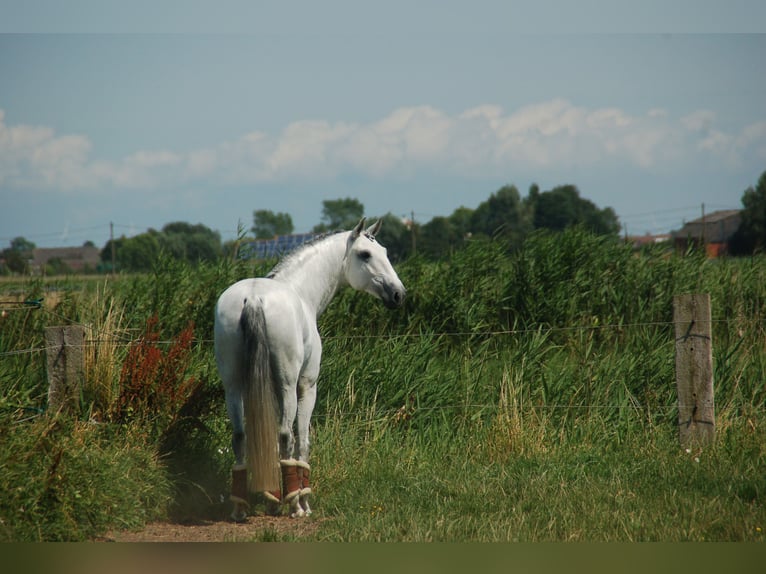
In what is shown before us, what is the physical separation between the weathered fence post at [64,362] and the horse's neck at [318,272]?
78.7 inches

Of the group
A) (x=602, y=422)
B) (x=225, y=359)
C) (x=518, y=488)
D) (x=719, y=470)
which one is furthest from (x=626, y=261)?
(x=225, y=359)

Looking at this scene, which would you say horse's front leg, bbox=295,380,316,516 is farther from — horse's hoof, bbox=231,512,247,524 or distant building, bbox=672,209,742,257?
distant building, bbox=672,209,742,257

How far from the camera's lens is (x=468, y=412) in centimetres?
788

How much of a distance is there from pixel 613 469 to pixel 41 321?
22.3 feet

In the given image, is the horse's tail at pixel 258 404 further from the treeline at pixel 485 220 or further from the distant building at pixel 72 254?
the distant building at pixel 72 254

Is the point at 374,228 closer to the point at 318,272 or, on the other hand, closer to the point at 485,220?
the point at 318,272

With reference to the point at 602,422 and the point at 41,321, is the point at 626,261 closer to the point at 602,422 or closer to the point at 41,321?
the point at 602,422

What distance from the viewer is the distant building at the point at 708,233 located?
12406 mm

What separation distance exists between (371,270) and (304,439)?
146 centimetres

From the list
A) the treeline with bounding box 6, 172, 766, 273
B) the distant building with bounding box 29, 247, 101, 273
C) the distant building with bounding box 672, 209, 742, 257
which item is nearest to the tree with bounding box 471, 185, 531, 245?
the treeline with bounding box 6, 172, 766, 273

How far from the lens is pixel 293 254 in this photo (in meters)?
6.05

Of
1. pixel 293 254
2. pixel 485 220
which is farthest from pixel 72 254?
pixel 293 254

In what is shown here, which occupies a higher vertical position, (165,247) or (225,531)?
(165,247)

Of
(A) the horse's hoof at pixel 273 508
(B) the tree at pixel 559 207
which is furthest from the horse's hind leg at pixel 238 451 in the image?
(B) the tree at pixel 559 207
